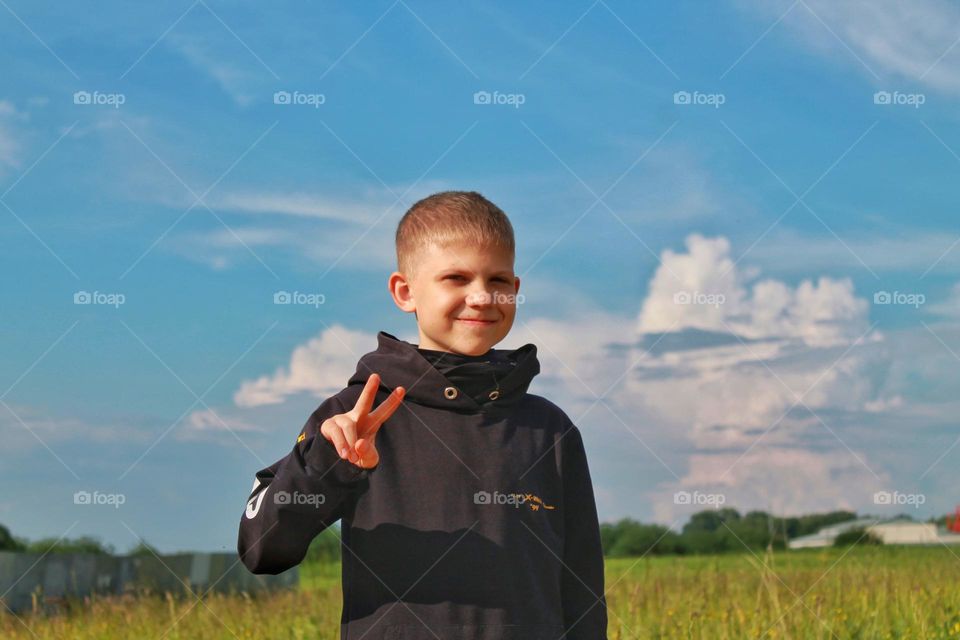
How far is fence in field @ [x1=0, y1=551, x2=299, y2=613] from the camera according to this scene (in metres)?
9.21

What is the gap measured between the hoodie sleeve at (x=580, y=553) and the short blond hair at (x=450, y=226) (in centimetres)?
75

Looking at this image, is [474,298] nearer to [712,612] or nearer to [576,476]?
[576,476]

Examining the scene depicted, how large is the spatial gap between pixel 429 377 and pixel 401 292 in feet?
1.16

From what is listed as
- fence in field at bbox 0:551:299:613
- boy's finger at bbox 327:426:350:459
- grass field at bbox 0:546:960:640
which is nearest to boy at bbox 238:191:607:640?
boy's finger at bbox 327:426:350:459

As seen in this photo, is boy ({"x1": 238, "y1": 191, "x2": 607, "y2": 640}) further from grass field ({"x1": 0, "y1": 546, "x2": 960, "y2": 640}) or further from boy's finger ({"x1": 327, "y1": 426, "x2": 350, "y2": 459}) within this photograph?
grass field ({"x1": 0, "y1": 546, "x2": 960, "y2": 640})

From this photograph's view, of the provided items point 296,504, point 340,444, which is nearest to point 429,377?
point 340,444

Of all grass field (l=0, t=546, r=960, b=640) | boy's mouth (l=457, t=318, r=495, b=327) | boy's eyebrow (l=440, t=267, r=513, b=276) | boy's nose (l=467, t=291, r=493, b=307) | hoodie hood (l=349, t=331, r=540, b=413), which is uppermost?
boy's eyebrow (l=440, t=267, r=513, b=276)

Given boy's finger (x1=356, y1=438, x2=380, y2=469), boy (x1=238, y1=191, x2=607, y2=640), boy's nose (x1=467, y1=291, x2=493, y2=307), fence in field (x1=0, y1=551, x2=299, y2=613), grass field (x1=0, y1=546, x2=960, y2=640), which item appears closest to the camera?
boy's finger (x1=356, y1=438, x2=380, y2=469)

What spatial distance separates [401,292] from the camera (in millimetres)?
3402

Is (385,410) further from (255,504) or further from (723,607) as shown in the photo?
(723,607)

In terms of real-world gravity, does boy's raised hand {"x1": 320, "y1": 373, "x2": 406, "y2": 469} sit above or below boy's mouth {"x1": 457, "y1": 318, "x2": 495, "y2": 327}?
below

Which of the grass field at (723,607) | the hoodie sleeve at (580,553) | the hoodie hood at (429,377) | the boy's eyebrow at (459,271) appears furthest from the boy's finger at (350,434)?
the grass field at (723,607)

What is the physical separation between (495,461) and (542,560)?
35 centimetres

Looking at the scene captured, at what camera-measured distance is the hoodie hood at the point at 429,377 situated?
322 centimetres
